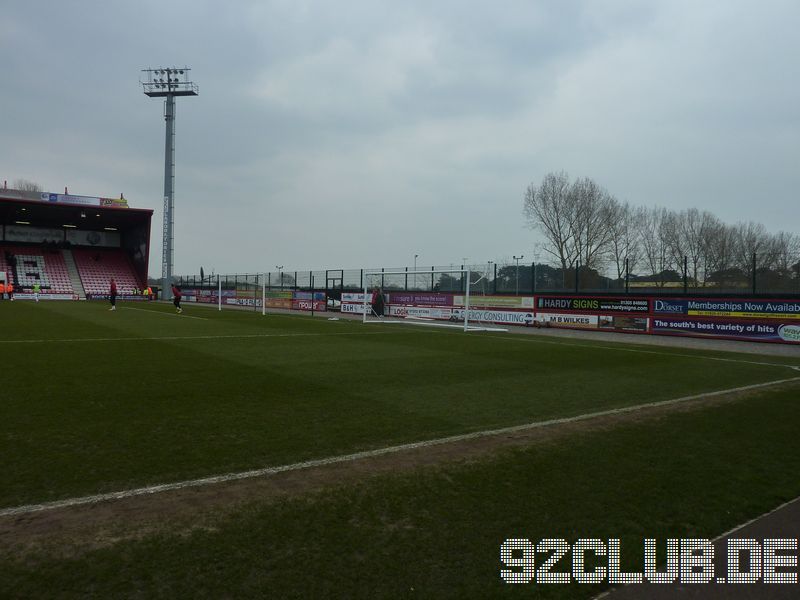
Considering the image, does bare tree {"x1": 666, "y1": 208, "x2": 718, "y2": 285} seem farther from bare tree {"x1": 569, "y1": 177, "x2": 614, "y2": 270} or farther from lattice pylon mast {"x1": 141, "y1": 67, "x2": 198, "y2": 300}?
lattice pylon mast {"x1": 141, "y1": 67, "x2": 198, "y2": 300}

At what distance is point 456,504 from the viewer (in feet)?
12.6

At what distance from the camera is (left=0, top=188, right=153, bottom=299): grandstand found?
47.4 meters

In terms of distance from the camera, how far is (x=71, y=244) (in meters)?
57.0

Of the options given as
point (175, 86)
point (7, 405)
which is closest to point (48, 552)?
point (7, 405)

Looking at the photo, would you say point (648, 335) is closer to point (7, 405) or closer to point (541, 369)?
point (541, 369)

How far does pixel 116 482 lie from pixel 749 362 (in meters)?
13.9

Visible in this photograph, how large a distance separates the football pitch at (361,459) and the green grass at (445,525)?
1 cm

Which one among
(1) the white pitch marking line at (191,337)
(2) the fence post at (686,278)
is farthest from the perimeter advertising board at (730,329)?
(1) the white pitch marking line at (191,337)

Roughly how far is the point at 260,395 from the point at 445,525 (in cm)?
462

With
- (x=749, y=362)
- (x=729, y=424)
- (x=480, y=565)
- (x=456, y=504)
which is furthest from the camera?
(x=749, y=362)
